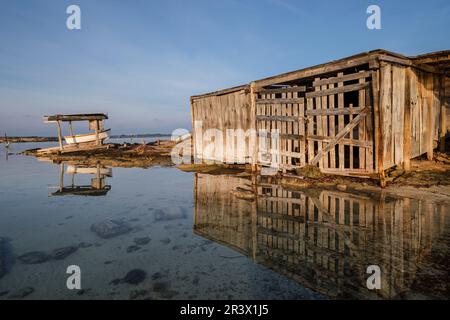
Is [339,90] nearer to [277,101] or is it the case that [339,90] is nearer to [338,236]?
[277,101]

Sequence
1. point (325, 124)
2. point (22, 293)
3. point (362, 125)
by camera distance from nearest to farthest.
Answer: point (22, 293) → point (362, 125) → point (325, 124)

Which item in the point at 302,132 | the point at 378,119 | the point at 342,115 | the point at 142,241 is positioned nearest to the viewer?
the point at 142,241

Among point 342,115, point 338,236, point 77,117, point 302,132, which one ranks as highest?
point 77,117

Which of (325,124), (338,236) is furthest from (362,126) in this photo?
(338,236)

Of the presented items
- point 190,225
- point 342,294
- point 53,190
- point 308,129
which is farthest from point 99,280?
point 308,129

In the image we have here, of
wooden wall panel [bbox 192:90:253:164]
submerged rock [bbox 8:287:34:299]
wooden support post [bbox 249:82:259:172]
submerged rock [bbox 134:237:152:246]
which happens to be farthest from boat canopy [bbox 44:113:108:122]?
submerged rock [bbox 8:287:34:299]

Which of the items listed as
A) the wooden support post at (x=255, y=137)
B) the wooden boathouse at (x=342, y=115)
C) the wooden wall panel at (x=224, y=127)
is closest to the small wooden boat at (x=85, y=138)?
the wooden wall panel at (x=224, y=127)

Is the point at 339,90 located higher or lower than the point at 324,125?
higher

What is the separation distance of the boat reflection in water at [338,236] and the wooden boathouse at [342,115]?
2.20m

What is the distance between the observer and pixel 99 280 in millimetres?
3328

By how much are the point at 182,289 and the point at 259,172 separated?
28.4ft

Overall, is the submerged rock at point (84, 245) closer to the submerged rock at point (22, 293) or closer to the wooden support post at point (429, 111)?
the submerged rock at point (22, 293)

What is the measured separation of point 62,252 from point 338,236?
458 centimetres

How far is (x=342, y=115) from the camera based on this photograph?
8.49 meters
